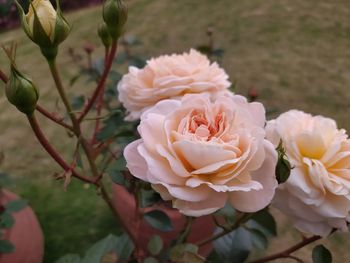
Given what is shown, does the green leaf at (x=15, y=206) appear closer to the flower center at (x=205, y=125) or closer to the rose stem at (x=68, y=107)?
the rose stem at (x=68, y=107)

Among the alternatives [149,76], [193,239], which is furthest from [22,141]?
[149,76]

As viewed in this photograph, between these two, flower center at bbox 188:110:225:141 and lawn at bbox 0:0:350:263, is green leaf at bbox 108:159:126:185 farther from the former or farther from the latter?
lawn at bbox 0:0:350:263

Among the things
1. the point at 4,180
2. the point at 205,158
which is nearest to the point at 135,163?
the point at 205,158

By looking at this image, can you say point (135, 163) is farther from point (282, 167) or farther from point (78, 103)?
Result: point (78, 103)

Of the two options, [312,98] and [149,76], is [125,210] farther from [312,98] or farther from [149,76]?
[312,98]

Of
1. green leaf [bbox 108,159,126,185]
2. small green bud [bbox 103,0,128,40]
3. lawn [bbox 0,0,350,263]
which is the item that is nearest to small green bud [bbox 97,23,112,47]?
small green bud [bbox 103,0,128,40]
